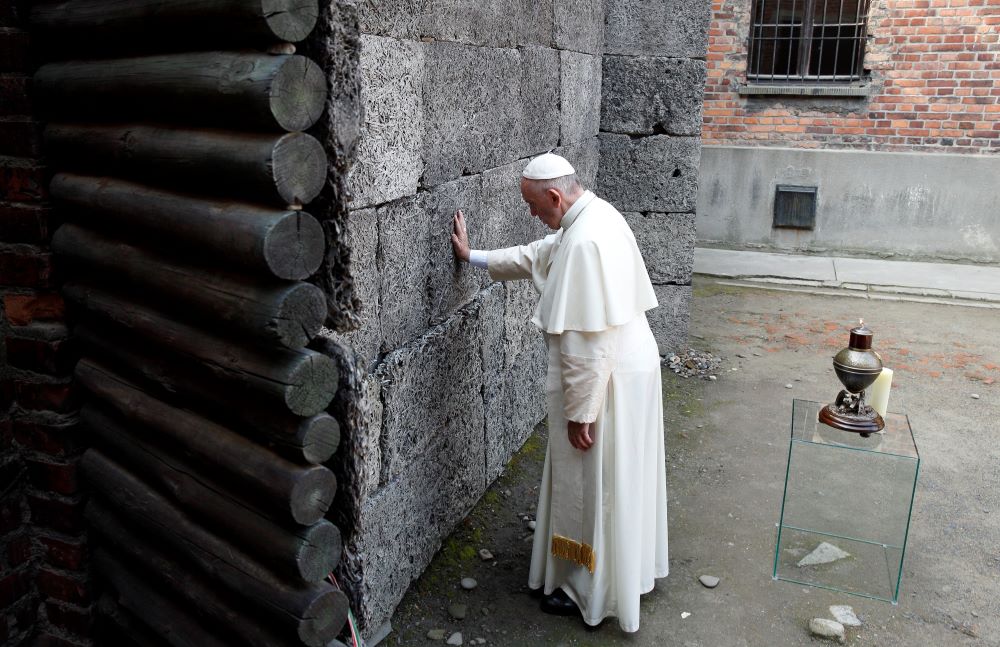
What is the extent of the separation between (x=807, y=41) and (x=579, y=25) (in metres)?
5.47

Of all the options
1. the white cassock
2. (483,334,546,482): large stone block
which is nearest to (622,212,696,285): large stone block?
(483,334,546,482): large stone block

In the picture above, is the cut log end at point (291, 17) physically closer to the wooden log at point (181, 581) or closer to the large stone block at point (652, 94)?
the wooden log at point (181, 581)

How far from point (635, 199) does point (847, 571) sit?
3.65m

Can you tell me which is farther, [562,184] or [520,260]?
[520,260]

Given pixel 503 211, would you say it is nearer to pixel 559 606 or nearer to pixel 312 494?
pixel 559 606

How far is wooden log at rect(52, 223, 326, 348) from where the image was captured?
2.24 m

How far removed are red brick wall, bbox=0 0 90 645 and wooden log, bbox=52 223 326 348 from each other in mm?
345

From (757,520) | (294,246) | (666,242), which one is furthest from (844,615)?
(666,242)

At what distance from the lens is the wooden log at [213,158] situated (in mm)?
2166

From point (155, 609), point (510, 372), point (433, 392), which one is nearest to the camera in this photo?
point (155, 609)

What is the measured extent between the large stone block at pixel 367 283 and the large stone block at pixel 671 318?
4082mm

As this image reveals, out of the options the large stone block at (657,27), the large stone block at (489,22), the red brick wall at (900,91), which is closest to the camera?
the large stone block at (489,22)

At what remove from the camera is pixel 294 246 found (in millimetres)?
2227

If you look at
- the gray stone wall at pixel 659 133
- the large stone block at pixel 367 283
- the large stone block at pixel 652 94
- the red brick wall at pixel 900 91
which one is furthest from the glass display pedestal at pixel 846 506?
the red brick wall at pixel 900 91
